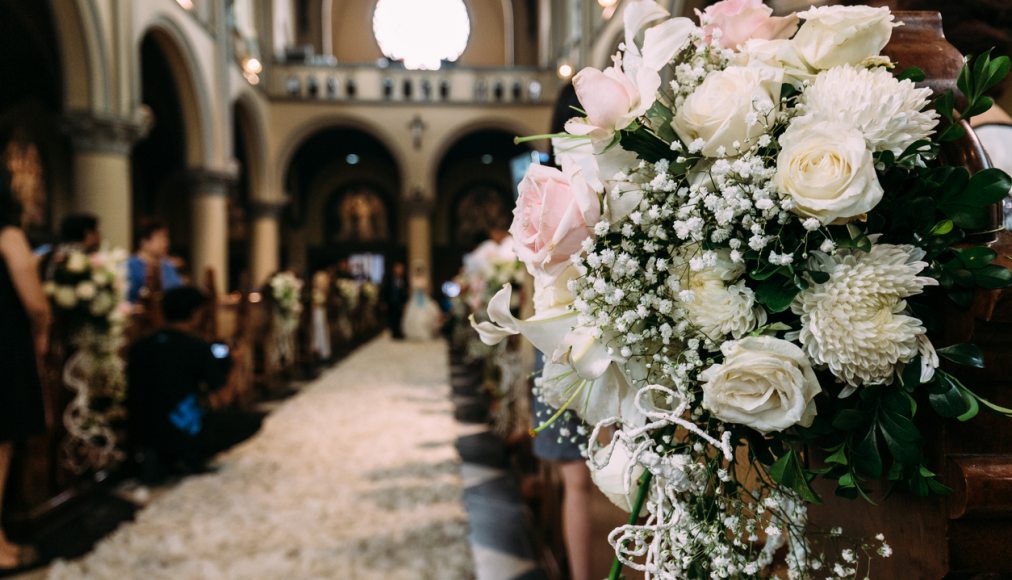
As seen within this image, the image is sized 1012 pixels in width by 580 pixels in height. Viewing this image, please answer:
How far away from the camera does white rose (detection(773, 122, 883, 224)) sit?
0.65 metres

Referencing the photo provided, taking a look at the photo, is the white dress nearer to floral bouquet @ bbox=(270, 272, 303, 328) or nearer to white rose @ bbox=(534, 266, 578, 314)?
floral bouquet @ bbox=(270, 272, 303, 328)

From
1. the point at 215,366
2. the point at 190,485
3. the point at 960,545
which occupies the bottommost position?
the point at 190,485

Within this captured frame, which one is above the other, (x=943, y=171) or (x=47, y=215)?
(x=47, y=215)

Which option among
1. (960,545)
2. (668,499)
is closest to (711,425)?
(668,499)

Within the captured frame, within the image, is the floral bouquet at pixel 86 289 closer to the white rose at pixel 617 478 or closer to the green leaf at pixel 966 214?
the white rose at pixel 617 478

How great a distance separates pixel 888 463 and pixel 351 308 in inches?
575

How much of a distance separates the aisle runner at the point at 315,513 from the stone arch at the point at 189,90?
658 cm

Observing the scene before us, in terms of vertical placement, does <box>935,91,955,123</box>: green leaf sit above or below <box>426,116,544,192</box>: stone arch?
below

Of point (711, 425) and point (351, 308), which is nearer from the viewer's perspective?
point (711, 425)

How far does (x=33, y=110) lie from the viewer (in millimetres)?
11562

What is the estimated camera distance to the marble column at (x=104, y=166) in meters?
7.65

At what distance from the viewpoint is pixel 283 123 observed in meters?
16.3

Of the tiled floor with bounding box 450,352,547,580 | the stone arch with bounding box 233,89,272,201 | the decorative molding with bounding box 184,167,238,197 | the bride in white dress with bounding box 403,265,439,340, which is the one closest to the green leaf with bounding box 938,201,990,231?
the tiled floor with bounding box 450,352,547,580

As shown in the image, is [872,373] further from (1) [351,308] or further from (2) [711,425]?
(1) [351,308]
